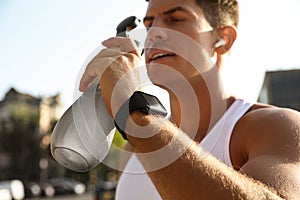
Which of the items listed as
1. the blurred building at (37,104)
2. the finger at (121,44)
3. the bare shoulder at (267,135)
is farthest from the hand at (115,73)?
the blurred building at (37,104)

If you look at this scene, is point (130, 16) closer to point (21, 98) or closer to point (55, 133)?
point (55, 133)

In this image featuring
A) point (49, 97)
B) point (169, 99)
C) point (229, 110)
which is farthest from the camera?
point (49, 97)

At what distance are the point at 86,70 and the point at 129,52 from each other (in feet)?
0.41

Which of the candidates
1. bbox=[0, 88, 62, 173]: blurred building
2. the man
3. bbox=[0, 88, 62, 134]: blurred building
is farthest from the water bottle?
bbox=[0, 88, 62, 134]: blurred building

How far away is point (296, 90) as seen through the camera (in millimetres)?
24156

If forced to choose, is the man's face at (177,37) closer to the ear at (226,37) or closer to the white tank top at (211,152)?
the ear at (226,37)

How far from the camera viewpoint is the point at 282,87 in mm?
24922

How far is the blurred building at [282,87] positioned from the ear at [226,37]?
20688 mm

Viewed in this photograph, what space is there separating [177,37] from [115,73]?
60 centimetres

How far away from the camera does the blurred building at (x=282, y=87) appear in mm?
23203

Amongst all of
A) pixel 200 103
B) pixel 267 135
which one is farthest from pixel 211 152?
pixel 200 103

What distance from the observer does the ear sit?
2.19m

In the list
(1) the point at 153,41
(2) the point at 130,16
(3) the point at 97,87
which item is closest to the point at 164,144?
(3) the point at 97,87

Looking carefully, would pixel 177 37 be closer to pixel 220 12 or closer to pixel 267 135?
pixel 220 12
